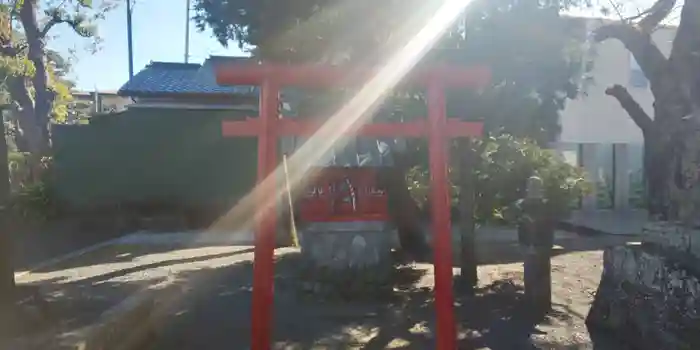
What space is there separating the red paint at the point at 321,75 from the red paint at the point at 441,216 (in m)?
0.08

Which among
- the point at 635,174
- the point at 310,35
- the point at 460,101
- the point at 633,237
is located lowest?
the point at 633,237

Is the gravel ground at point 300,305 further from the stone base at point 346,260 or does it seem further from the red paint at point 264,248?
the red paint at point 264,248

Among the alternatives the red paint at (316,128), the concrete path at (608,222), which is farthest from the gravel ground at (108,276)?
the concrete path at (608,222)

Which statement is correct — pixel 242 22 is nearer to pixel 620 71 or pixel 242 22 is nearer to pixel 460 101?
pixel 460 101

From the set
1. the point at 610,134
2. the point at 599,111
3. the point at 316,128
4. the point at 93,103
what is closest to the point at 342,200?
the point at 316,128

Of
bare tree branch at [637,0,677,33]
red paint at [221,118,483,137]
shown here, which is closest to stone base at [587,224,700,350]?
red paint at [221,118,483,137]

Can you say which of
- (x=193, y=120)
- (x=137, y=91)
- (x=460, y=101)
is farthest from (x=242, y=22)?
(x=137, y=91)

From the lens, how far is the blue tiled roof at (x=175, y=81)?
15930 mm

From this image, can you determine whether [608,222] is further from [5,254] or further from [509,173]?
[5,254]

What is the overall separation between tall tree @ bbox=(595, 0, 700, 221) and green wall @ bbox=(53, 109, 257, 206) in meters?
7.96

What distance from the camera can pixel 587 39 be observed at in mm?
7012

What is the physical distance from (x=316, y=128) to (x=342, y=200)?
3.45m

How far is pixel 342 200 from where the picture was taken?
7449 mm

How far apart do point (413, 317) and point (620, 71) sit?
1255 centimetres
